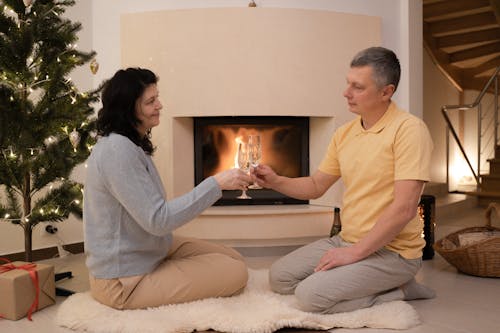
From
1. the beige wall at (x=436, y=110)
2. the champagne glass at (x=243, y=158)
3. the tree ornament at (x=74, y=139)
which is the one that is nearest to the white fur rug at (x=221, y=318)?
the champagne glass at (x=243, y=158)

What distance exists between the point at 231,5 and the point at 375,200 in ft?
6.24

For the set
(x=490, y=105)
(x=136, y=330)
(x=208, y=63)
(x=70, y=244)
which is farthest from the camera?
(x=490, y=105)

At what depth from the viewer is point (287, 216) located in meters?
3.40

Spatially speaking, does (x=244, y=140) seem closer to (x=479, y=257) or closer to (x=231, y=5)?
(x=231, y=5)

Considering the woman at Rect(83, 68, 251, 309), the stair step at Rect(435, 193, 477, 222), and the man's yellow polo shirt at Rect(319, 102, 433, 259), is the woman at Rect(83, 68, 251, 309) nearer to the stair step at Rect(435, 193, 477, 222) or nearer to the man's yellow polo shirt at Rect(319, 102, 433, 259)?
the man's yellow polo shirt at Rect(319, 102, 433, 259)

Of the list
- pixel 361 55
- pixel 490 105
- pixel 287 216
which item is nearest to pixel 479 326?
pixel 361 55

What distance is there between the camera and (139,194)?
1853mm

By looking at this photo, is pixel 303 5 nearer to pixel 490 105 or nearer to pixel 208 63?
pixel 208 63

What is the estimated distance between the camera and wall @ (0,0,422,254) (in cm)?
344

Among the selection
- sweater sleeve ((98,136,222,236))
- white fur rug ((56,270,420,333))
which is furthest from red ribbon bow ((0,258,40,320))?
sweater sleeve ((98,136,222,236))

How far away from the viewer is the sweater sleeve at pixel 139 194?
1.85m

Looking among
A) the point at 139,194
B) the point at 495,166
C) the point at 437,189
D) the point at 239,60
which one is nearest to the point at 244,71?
the point at 239,60

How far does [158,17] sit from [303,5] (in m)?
0.99

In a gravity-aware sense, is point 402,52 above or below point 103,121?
above
